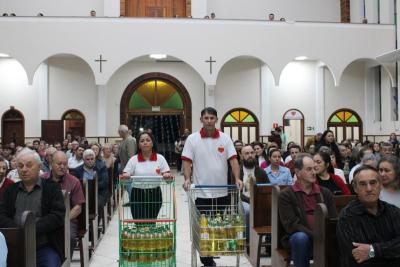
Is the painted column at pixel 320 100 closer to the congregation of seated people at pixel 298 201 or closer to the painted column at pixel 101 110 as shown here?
the painted column at pixel 101 110

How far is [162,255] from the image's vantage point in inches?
236

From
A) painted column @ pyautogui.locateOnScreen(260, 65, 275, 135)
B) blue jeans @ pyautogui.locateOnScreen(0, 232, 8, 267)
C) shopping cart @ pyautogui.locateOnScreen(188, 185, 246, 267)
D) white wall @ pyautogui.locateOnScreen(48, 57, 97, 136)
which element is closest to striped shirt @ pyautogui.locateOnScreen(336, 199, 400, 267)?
shopping cart @ pyautogui.locateOnScreen(188, 185, 246, 267)

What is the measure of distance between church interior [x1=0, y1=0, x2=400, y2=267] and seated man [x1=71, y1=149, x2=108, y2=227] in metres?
11.1

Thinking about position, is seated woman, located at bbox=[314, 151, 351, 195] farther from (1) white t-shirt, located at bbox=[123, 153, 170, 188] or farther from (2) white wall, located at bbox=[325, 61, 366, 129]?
(2) white wall, located at bbox=[325, 61, 366, 129]

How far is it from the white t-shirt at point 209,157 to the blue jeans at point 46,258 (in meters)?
2.08

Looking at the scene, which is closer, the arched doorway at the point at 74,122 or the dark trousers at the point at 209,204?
the dark trousers at the point at 209,204

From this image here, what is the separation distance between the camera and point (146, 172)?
7.05 m

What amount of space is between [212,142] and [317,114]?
55.5ft

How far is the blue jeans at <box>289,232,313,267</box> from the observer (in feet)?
16.9

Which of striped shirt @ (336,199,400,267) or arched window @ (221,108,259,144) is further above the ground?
arched window @ (221,108,259,144)

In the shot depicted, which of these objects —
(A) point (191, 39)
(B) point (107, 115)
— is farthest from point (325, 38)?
(B) point (107, 115)

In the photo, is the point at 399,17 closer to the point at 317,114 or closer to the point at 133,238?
the point at 317,114

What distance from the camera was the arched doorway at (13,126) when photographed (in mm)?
21906

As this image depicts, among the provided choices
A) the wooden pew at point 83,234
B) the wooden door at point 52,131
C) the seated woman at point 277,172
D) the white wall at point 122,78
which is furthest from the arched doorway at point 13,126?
the wooden pew at point 83,234
